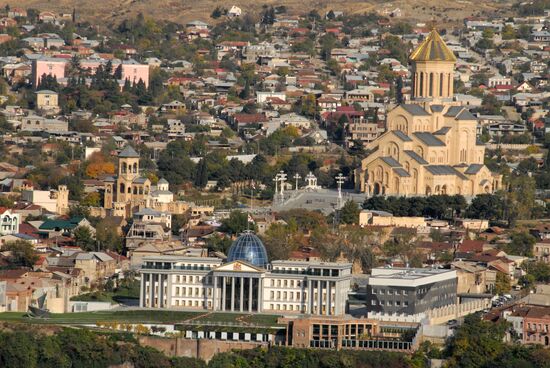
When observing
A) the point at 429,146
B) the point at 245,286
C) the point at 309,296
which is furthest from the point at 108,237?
the point at 429,146

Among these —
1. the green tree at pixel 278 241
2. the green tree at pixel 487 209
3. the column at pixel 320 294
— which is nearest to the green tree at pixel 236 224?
the green tree at pixel 278 241

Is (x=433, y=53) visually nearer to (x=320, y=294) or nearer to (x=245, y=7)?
(x=320, y=294)

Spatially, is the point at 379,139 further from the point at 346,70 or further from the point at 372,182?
the point at 346,70

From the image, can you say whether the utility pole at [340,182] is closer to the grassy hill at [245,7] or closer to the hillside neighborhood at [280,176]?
the hillside neighborhood at [280,176]


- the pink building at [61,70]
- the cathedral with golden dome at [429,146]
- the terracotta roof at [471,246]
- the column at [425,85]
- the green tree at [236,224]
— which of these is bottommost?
the terracotta roof at [471,246]

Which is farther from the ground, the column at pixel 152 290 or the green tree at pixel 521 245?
the green tree at pixel 521 245

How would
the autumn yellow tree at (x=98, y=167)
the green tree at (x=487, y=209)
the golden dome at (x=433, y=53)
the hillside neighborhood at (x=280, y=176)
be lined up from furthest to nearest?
the golden dome at (x=433, y=53) < the autumn yellow tree at (x=98, y=167) < the green tree at (x=487, y=209) < the hillside neighborhood at (x=280, y=176)

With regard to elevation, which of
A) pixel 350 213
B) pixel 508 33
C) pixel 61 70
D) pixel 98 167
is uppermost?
pixel 508 33

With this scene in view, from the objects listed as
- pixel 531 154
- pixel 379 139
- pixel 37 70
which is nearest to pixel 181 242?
pixel 379 139
